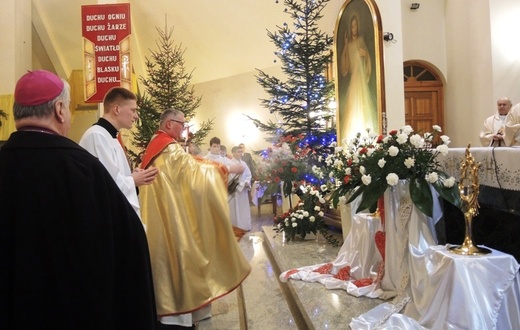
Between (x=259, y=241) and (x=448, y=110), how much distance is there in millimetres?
5825

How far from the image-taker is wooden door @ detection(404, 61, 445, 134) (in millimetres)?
9922

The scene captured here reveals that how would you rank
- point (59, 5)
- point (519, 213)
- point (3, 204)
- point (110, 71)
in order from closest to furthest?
point (3, 204) < point (519, 213) < point (110, 71) < point (59, 5)

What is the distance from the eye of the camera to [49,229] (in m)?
1.55

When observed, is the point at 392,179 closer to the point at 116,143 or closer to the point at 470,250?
the point at 470,250

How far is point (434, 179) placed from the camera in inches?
114

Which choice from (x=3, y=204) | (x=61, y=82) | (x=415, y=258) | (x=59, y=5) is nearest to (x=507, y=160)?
(x=415, y=258)

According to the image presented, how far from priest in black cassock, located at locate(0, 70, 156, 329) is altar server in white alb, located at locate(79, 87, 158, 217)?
1284 millimetres

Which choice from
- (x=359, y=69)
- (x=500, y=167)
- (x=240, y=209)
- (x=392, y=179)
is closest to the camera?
(x=500, y=167)

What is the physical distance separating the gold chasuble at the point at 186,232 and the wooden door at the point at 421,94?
7.49 m

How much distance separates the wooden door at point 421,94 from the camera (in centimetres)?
992

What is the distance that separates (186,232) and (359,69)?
3719 millimetres

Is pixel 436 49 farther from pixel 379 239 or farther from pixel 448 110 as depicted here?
pixel 379 239

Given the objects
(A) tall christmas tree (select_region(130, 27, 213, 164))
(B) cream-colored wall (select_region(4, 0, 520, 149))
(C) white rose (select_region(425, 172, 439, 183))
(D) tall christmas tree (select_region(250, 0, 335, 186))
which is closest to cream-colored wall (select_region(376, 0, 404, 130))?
(B) cream-colored wall (select_region(4, 0, 520, 149))

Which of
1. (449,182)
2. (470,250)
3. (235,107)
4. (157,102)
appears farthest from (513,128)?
(235,107)
